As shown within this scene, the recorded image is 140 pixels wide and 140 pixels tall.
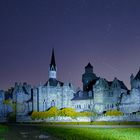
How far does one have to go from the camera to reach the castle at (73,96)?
124438 mm

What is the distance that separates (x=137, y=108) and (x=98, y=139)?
3130 inches

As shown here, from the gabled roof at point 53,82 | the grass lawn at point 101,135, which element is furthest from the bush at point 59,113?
the grass lawn at point 101,135

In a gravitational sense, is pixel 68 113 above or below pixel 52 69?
below

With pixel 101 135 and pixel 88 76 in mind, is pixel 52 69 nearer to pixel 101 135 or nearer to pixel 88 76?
pixel 88 76

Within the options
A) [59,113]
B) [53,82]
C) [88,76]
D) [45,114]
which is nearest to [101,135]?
[59,113]

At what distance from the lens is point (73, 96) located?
148125 millimetres

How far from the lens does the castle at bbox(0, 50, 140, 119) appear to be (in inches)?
4899

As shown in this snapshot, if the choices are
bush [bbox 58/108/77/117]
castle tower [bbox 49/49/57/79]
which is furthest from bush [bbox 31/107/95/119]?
castle tower [bbox 49/49/57/79]

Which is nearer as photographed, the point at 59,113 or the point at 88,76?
the point at 59,113

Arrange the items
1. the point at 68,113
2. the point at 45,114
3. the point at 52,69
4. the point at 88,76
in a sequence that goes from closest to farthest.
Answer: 1. the point at 68,113
2. the point at 45,114
3. the point at 52,69
4. the point at 88,76

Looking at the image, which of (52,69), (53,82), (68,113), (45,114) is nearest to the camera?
(68,113)

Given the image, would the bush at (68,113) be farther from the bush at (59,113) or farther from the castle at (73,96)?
the castle at (73,96)

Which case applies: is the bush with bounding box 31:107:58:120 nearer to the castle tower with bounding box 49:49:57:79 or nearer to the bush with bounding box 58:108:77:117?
the bush with bounding box 58:108:77:117

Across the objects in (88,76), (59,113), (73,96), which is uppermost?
(88,76)
